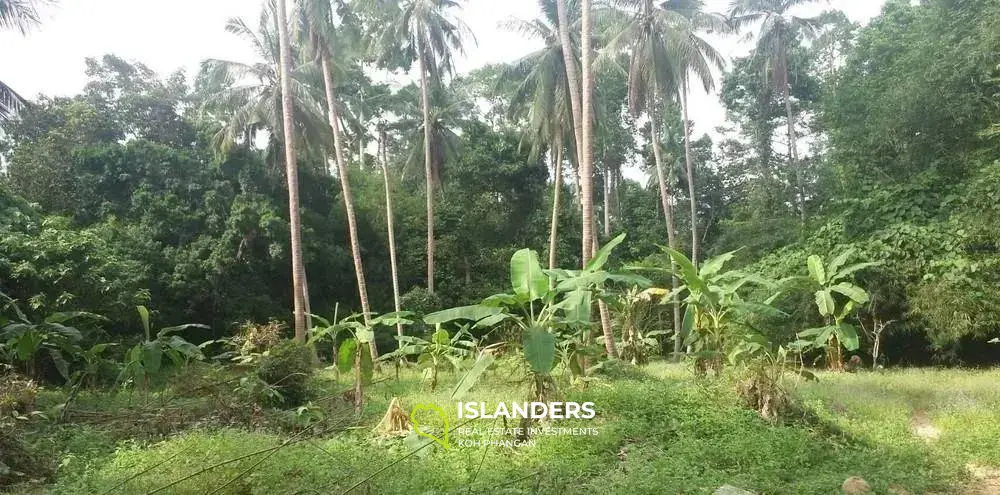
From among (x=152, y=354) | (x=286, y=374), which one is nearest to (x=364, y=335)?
(x=286, y=374)

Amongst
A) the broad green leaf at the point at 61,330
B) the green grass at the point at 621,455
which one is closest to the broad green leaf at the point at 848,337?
the green grass at the point at 621,455

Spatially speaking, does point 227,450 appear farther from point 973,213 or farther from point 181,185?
point 181,185

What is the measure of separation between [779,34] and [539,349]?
1827cm

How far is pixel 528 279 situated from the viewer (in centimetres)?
543

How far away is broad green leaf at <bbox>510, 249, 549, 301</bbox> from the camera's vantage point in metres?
5.34

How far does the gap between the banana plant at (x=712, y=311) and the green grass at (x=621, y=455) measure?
26.1 inches

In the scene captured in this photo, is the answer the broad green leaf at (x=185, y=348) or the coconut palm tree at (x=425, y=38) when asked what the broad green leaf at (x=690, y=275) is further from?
the coconut palm tree at (x=425, y=38)

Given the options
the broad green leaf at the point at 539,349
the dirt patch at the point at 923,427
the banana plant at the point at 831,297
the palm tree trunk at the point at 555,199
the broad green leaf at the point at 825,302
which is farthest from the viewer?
the palm tree trunk at the point at 555,199

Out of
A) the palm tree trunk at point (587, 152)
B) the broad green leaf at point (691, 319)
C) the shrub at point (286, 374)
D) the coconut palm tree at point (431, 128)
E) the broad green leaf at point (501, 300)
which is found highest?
the coconut palm tree at point (431, 128)

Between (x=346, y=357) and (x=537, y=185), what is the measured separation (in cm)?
1693

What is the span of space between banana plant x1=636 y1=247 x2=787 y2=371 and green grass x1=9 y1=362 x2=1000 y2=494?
0.66 m

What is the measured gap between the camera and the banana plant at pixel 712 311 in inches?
261

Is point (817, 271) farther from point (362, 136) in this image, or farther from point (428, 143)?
point (362, 136)

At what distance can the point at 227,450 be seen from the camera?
464 centimetres
